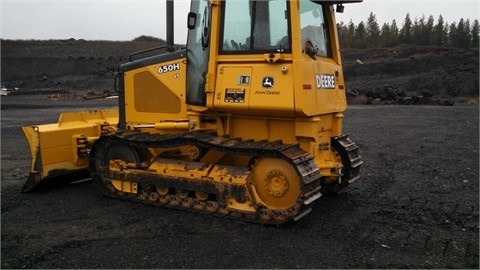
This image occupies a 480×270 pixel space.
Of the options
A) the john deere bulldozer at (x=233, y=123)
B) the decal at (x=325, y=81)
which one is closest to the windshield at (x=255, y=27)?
the john deere bulldozer at (x=233, y=123)

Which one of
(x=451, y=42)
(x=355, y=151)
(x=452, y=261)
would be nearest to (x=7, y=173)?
(x=355, y=151)

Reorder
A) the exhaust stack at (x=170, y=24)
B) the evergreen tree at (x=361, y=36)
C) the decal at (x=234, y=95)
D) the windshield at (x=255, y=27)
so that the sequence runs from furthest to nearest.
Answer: the evergreen tree at (x=361, y=36) < the exhaust stack at (x=170, y=24) < the decal at (x=234, y=95) < the windshield at (x=255, y=27)

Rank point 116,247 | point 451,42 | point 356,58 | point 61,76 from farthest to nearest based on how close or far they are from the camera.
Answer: point 451,42 → point 61,76 → point 356,58 → point 116,247

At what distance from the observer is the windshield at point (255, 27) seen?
18.5 ft

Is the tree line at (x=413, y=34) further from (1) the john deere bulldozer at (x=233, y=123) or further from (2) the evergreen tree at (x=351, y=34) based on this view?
(1) the john deere bulldozer at (x=233, y=123)

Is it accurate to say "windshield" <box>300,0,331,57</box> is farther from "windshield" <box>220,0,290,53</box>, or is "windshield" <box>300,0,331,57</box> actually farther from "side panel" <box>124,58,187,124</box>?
"side panel" <box>124,58,187,124</box>

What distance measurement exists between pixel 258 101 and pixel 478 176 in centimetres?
484

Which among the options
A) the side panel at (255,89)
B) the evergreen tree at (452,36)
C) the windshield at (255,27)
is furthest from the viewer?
the evergreen tree at (452,36)

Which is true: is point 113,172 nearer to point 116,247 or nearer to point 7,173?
point 116,247

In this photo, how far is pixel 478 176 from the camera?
8.24 m

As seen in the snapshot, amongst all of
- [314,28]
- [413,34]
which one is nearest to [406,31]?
[413,34]

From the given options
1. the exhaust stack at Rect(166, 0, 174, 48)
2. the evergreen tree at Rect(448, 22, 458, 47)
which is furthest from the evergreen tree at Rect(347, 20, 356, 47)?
the exhaust stack at Rect(166, 0, 174, 48)

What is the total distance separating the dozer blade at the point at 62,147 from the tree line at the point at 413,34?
191 feet

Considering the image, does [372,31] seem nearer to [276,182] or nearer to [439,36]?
[439,36]
